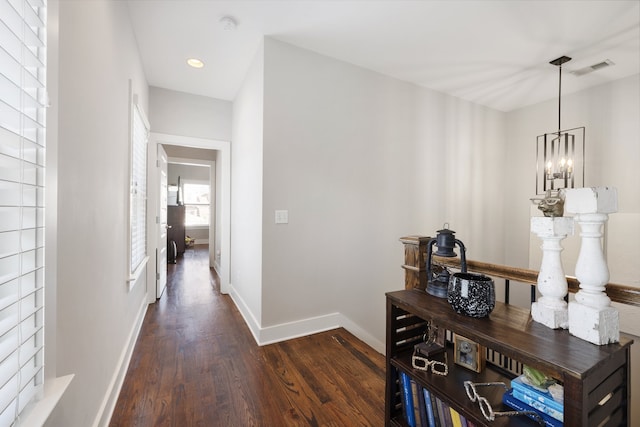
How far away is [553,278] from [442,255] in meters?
0.41

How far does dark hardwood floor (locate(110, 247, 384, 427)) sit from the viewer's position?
62.3 inches

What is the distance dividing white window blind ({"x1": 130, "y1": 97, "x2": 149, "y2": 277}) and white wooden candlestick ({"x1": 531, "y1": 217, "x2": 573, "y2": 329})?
2.76 metres

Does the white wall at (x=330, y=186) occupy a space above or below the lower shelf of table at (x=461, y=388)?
above

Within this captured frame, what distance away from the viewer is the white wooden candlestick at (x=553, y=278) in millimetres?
990

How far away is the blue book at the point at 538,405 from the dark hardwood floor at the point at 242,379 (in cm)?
83

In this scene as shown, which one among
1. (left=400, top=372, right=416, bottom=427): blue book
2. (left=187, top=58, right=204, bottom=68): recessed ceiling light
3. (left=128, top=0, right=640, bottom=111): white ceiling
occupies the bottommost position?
(left=400, top=372, right=416, bottom=427): blue book

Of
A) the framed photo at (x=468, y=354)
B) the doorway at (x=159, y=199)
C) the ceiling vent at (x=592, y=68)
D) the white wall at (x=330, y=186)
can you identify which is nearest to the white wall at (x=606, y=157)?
the ceiling vent at (x=592, y=68)

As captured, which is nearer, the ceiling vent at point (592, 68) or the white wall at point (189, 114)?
the ceiling vent at point (592, 68)

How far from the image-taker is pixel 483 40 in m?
2.53

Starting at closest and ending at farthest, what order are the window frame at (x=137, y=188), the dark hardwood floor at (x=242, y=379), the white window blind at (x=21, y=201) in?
the white window blind at (x=21, y=201), the dark hardwood floor at (x=242, y=379), the window frame at (x=137, y=188)

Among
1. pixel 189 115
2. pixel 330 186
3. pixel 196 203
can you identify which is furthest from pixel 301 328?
pixel 196 203

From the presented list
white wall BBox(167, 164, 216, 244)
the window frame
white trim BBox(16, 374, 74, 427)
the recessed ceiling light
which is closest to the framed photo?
white trim BBox(16, 374, 74, 427)

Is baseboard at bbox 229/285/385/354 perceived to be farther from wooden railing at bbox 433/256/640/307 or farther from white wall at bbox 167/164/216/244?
white wall at bbox 167/164/216/244

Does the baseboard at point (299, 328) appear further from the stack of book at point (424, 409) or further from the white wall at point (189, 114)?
the white wall at point (189, 114)
